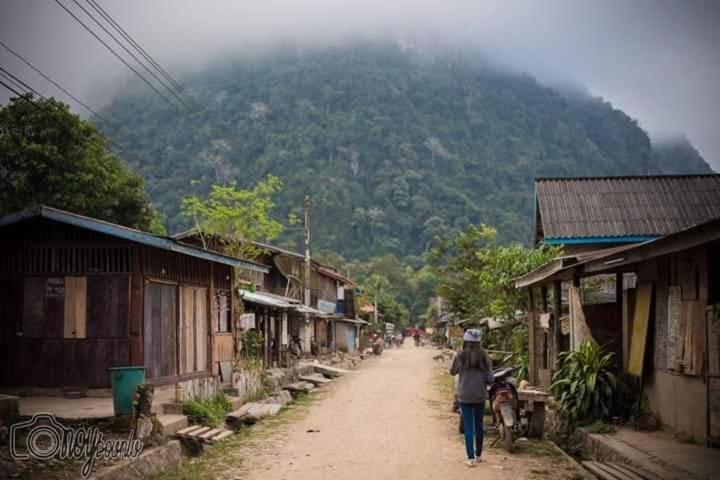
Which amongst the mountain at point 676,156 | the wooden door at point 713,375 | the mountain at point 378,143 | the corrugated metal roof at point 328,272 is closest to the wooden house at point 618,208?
the wooden door at point 713,375

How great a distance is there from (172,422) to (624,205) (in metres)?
16.3

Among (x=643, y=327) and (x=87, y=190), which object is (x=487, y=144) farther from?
(x=643, y=327)

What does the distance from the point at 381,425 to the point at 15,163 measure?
19074 mm

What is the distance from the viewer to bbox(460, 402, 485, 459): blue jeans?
9.54 m

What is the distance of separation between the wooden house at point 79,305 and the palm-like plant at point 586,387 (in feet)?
21.5

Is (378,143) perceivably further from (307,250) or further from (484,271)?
(484,271)

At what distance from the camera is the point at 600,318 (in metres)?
14.2

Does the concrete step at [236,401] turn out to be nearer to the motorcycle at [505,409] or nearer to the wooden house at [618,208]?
the motorcycle at [505,409]

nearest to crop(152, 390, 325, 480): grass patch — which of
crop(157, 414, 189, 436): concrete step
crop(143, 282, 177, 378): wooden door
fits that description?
crop(157, 414, 189, 436): concrete step

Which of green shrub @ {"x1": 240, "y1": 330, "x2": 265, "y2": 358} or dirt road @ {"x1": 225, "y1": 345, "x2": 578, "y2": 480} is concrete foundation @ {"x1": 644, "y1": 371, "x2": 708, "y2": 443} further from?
green shrub @ {"x1": 240, "y1": 330, "x2": 265, "y2": 358}

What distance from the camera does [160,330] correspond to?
1404 centimetres

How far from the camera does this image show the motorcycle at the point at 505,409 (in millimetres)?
10539

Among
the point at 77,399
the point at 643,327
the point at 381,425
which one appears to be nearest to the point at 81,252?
the point at 77,399

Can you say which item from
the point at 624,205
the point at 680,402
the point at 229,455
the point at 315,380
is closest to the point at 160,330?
the point at 229,455
